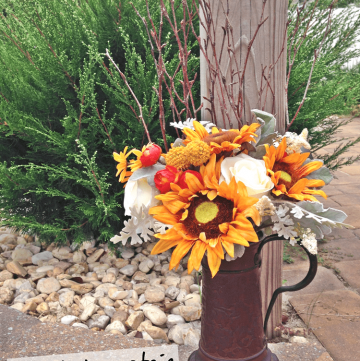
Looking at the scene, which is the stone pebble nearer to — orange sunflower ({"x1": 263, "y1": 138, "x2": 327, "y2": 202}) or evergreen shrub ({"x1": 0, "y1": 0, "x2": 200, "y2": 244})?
evergreen shrub ({"x1": 0, "y1": 0, "x2": 200, "y2": 244})

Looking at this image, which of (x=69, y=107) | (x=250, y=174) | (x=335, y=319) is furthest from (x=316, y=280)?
(x=69, y=107)

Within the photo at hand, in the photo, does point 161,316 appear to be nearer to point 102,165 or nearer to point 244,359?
point 244,359

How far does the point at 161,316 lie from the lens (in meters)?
1.92

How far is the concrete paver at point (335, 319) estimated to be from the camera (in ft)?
5.61

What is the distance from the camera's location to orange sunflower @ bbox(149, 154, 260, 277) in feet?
3.28

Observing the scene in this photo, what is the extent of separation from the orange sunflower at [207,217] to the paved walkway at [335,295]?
0.96m

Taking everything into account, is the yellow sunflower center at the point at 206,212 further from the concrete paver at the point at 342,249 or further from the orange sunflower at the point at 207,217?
the concrete paver at the point at 342,249

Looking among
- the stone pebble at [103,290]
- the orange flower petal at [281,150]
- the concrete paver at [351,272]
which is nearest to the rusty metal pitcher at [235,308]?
the orange flower petal at [281,150]

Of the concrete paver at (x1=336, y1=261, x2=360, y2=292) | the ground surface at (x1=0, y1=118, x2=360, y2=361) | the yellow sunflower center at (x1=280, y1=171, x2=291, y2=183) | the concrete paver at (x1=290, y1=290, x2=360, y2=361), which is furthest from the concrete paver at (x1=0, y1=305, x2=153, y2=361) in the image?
the concrete paver at (x1=336, y1=261, x2=360, y2=292)

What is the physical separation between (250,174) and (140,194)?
0.34 metres

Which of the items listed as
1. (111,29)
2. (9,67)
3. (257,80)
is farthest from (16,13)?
(257,80)

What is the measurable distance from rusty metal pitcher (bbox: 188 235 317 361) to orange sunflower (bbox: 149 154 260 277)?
20 cm

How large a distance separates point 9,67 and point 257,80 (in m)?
1.66

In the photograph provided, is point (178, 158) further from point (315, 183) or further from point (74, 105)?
point (74, 105)
